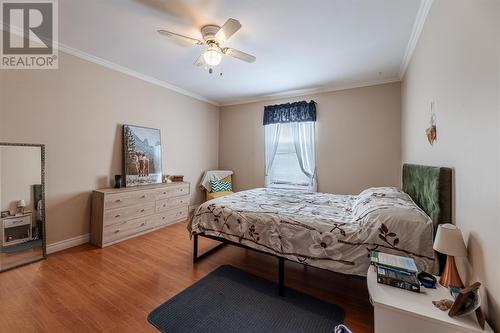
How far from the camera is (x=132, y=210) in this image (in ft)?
10.6

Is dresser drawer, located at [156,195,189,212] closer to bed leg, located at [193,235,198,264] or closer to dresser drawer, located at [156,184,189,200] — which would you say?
dresser drawer, located at [156,184,189,200]

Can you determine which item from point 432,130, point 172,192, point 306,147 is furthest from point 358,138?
point 172,192

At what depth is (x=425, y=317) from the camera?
3.34 ft

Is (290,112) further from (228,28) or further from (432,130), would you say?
(432,130)

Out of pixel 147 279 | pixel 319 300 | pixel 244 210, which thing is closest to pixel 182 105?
pixel 244 210

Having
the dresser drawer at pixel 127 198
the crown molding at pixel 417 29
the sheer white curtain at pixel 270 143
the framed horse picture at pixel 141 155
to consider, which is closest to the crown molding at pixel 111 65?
the framed horse picture at pixel 141 155

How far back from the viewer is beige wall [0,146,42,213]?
2350 mm

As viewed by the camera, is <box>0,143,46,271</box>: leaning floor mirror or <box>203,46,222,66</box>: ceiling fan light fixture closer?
<box>203,46,222,66</box>: ceiling fan light fixture

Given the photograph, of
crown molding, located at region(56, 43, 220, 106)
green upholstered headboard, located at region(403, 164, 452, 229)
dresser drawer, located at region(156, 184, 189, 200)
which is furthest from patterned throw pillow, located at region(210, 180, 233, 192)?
green upholstered headboard, located at region(403, 164, 452, 229)

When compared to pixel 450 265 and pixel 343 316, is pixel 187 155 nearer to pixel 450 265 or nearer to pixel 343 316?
pixel 343 316

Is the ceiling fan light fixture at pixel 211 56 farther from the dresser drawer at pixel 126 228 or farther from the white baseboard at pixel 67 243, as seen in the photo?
the white baseboard at pixel 67 243

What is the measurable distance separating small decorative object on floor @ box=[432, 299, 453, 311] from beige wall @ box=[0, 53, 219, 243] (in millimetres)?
3885

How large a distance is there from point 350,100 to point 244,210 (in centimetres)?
306

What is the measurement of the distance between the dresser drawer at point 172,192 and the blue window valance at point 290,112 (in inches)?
88.5
